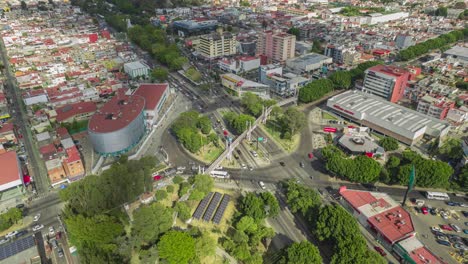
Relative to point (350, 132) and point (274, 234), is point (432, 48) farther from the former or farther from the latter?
point (274, 234)

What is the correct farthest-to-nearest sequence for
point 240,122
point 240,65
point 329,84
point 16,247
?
1. point 240,65
2. point 329,84
3. point 240,122
4. point 16,247

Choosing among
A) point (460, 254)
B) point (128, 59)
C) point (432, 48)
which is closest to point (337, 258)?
point (460, 254)

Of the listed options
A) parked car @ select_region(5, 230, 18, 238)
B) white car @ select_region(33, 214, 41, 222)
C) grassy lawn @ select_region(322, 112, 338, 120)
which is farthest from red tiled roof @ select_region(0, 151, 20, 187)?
grassy lawn @ select_region(322, 112, 338, 120)

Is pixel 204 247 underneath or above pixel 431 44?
underneath

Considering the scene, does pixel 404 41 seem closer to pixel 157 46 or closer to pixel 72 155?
pixel 157 46

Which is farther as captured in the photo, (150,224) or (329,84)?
(329,84)

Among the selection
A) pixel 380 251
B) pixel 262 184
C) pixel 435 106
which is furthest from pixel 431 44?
pixel 380 251

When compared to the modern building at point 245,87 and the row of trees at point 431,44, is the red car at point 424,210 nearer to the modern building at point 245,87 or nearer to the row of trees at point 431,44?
the modern building at point 245,87
